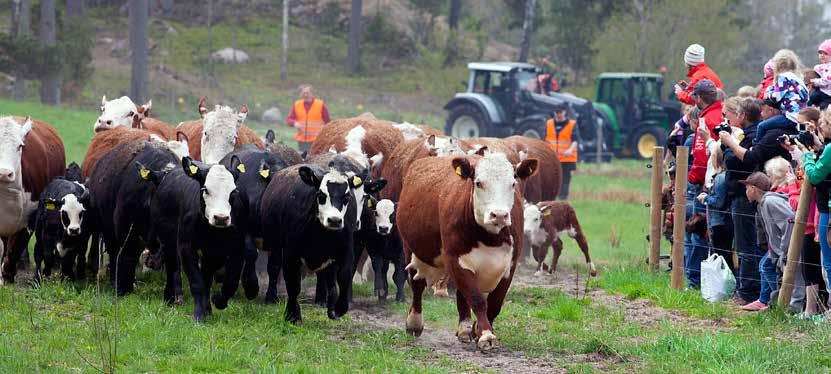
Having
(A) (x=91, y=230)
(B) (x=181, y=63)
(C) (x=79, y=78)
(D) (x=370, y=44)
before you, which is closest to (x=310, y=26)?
(D) (x=370, y=44)

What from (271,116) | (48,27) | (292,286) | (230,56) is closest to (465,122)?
(271,116)

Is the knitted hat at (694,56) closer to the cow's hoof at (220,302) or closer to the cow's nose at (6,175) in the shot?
the cow's hoof at (220,302)

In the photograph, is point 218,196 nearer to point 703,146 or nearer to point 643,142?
point 703,146

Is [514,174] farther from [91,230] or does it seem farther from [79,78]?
[79,78]

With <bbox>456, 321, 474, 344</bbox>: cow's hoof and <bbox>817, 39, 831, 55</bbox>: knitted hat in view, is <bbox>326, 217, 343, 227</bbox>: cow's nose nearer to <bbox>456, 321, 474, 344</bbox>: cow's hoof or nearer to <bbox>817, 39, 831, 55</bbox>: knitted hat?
<bbox>456, 321, 474, 344</bbox>: cow's hoof

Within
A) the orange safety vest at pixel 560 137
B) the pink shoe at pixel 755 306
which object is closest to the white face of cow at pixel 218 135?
the pink shoe at pixel 755 306

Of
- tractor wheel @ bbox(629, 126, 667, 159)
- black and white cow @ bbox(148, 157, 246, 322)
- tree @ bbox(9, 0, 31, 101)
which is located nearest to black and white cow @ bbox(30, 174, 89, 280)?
black and white cow @ bbox(148, 157, 246, 322)

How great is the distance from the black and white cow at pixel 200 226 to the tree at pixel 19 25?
25.7 meters

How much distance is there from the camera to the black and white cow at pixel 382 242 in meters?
12.1

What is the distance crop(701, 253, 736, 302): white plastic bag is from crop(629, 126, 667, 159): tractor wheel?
25226 millimetres

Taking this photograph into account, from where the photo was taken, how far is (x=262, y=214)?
1098cm

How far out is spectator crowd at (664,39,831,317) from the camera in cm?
1010

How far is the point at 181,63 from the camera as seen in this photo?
47.5 meters

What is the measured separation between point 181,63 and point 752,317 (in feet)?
130
